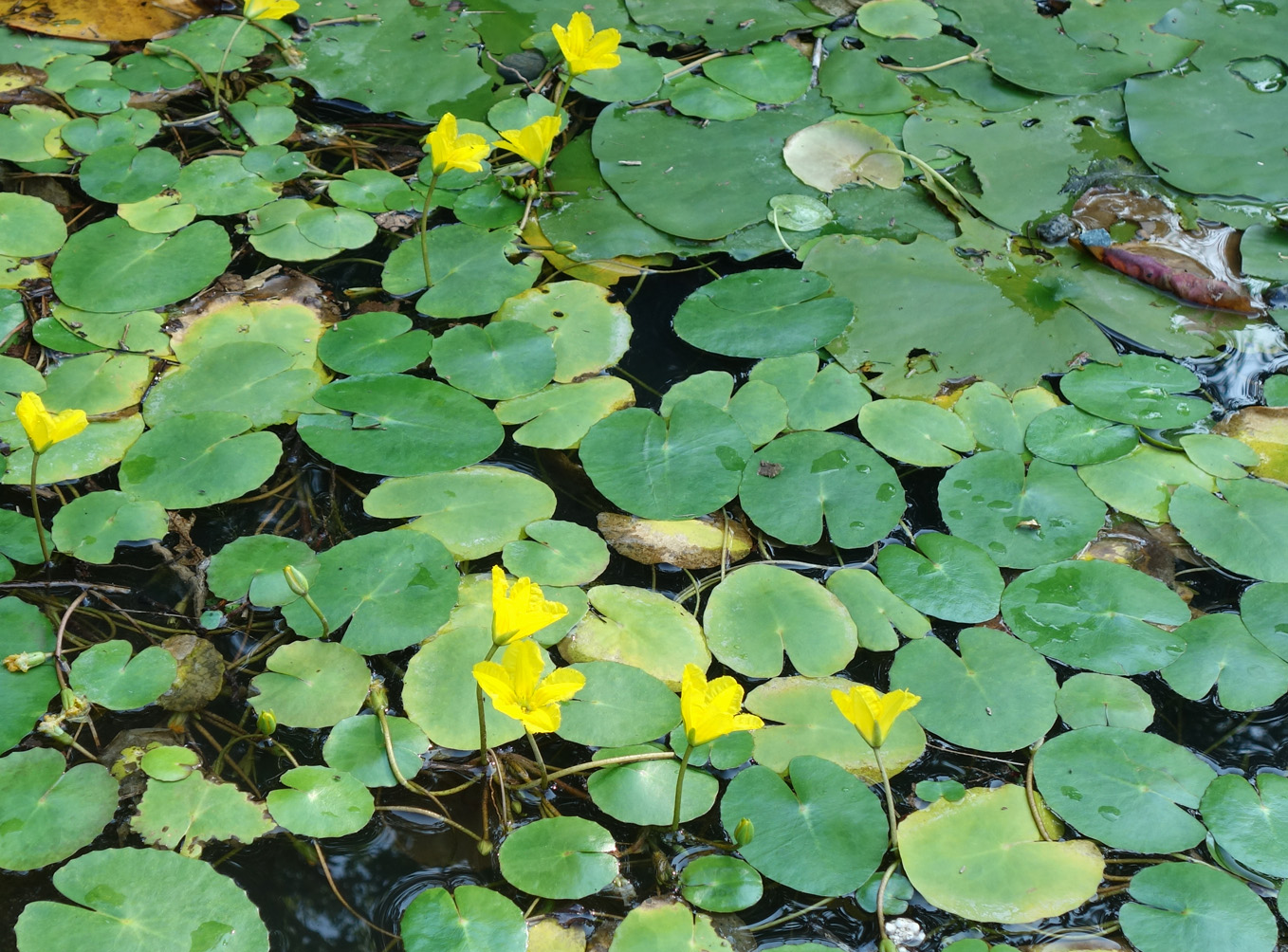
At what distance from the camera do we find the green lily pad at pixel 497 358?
8.52ft

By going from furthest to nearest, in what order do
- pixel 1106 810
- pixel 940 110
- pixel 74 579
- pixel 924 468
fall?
pixel 940 110 → pixel 924 468 → pixel 74 579 → pixel 1106 810

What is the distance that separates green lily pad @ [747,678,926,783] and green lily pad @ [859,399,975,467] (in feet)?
2.36

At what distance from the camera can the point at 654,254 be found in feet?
9.91

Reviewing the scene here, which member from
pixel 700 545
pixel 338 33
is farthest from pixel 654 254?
pixel 338 33

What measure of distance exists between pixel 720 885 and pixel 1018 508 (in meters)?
1.23

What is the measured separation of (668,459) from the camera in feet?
7.94

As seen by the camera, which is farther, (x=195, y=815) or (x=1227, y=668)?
(x=1227, y=668)

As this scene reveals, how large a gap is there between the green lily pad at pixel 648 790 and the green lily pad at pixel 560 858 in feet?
0.20

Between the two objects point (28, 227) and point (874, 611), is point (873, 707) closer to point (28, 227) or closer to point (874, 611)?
point (874, 611)

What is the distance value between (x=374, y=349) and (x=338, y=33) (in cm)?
172

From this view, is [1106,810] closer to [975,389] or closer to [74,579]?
[975,389]

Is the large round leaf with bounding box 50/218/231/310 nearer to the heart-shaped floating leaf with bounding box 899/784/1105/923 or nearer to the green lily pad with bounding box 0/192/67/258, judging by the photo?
the green lily pad with bounding box 0/192/67/258

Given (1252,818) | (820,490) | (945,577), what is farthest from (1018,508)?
(1252,818)

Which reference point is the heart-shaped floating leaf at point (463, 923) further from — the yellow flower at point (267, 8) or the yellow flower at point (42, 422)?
the yellow flower at point (267, 8)
